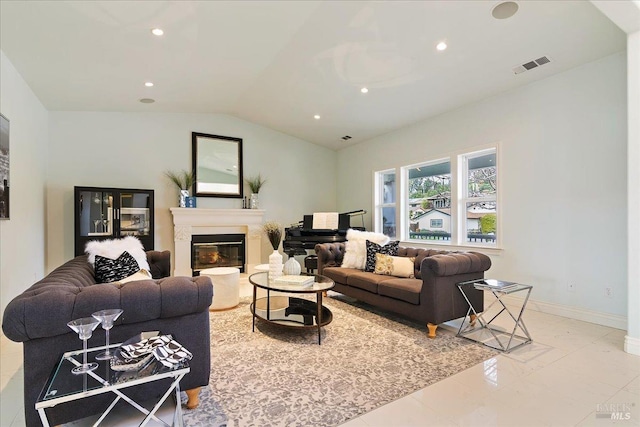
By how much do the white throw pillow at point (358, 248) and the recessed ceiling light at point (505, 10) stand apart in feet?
8.91

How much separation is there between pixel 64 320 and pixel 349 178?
20.5 ft

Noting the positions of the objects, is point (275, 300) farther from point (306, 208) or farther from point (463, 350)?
point (306, 208)

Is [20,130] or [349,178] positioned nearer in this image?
[20,130]

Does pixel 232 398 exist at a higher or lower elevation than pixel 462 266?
lower

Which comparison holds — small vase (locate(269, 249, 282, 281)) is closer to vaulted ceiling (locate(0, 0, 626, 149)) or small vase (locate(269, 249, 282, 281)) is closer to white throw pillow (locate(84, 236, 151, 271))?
white throw pillow (locate(84, 236, 151, 271))

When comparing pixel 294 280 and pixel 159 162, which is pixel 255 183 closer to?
pixel 159 162

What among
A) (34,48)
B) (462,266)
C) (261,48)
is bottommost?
(462,266)

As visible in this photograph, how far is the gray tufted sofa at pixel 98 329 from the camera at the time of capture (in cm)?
153

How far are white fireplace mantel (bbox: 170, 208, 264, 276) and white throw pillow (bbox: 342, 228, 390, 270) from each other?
8.64 feet

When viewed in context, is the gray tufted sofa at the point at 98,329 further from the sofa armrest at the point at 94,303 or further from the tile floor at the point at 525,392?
the tile floor at the point at 525,392

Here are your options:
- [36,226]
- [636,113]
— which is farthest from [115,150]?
[636,113]

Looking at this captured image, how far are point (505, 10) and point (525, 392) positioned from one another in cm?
316

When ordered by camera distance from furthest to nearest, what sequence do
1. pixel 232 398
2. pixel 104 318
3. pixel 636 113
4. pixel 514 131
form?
pixel 514 131
pixel 636 113
pixel 232 398
pixel 104 318

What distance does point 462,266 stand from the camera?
127 inches
